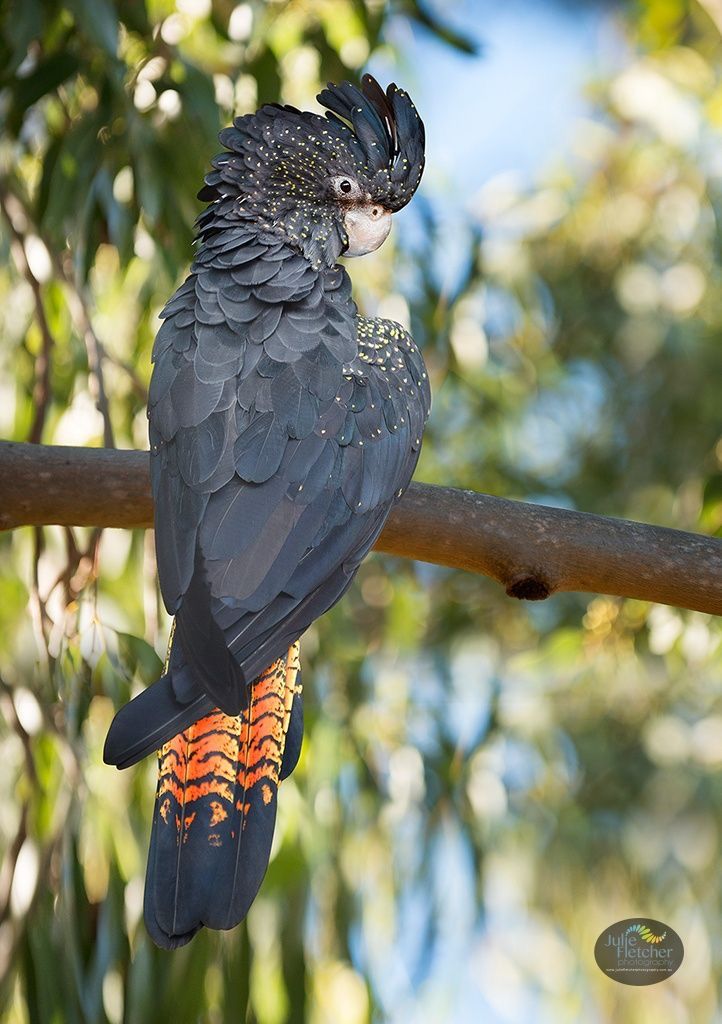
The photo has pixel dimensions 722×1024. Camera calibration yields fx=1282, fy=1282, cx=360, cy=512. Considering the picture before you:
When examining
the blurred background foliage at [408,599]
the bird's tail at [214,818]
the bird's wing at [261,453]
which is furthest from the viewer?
the blurred background foliage at [408,599]

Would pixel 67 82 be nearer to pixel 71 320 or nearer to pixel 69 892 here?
pixel 71 320

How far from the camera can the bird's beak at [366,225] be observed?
163 cm

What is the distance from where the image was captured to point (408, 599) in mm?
3064

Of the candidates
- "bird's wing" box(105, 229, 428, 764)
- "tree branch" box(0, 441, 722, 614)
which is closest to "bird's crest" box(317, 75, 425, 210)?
"bird's wing" box(105, 229, 428, 764)

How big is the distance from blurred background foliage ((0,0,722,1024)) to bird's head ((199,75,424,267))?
1.43 feet

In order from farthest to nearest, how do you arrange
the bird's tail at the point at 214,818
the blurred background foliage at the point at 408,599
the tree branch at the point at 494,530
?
1. the blurred background foliage at the point at 408,599
2. the tree branch at the point at 494,530
3. the bird's tail at the point at 214,818

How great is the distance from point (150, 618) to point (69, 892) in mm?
467

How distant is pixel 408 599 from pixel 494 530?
152 centimetres

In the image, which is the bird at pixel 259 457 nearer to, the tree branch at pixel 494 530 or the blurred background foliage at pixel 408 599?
the tree branch at pixel 494 530

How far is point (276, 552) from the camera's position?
4.27 ft

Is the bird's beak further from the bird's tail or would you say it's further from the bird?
the bird's tail

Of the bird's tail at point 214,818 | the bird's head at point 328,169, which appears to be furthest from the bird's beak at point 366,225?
the bird's tail at point 214,818

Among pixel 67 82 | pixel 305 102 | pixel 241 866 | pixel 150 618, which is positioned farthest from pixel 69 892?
pixel 305 102

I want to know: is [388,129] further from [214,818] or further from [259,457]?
[214,818]
